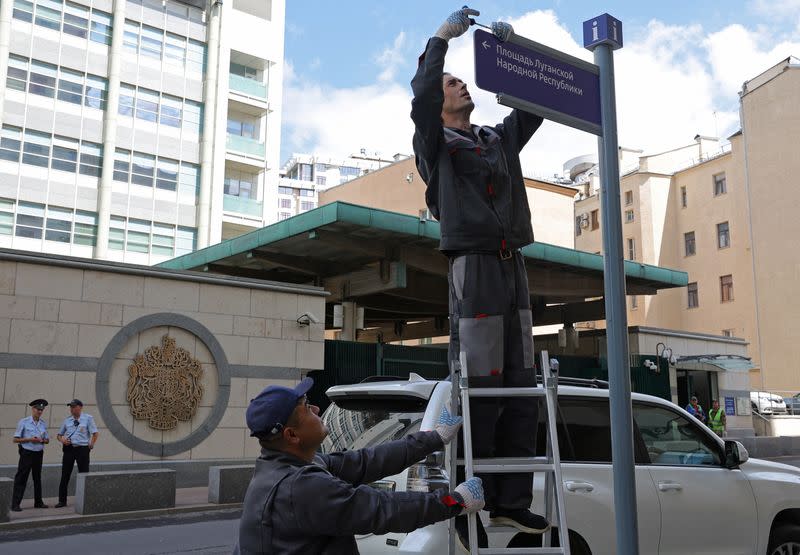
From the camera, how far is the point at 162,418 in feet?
60.0

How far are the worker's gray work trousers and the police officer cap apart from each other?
1094mm

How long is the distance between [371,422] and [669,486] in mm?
2560

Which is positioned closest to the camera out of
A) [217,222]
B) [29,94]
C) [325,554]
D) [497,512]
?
[325,554]

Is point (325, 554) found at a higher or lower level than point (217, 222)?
lower

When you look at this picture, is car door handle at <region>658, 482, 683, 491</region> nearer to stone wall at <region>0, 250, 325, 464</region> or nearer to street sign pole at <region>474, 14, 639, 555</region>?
street sign pole at <region>474, 14, 639, 555</region>

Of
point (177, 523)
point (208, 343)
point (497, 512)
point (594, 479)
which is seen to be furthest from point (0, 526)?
point (497, 512)

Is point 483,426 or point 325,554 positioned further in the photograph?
point 483,426

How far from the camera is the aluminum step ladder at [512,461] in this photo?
145 inches

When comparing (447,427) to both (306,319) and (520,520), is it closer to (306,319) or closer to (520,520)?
(520,520)

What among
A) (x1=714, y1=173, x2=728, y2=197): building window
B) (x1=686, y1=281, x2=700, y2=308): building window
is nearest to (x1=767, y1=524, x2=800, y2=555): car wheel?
(x1=714, y1=173, x2=728, y2=197): building window

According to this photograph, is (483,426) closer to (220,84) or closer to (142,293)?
(142,293)

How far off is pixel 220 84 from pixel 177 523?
1489 inches

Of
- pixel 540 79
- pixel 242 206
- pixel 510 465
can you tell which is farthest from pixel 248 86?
pixel 510 465

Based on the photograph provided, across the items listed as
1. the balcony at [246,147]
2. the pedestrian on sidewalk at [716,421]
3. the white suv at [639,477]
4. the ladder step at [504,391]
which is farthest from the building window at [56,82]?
the ladder step at [504,391]
